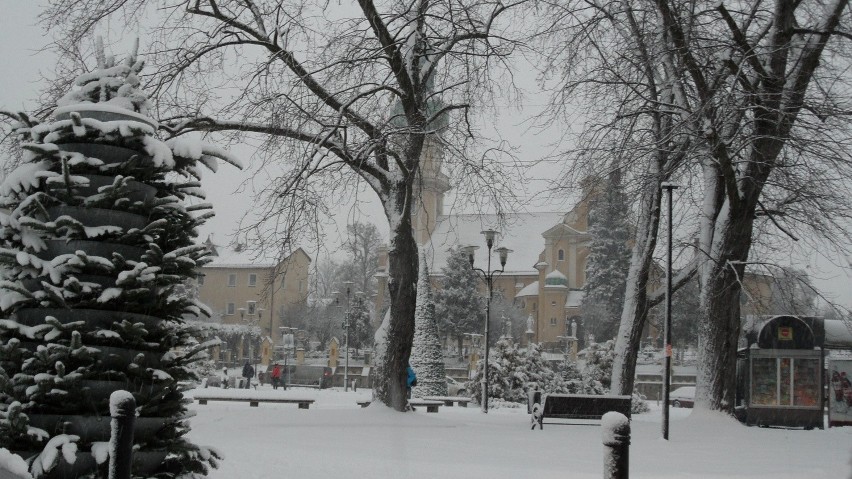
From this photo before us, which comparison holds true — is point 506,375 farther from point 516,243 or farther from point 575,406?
point 516,243

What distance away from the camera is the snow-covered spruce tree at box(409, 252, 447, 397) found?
3691 centimetres

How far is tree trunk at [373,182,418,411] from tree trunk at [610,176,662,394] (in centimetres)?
590

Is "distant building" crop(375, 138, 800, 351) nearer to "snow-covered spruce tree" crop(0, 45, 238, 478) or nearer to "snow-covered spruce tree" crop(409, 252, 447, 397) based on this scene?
"snow-covered spruce tree" crop(409, 252, 447, 397)

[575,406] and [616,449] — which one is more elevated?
[616,449]

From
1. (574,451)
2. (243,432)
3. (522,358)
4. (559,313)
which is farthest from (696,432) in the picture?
(559,313)

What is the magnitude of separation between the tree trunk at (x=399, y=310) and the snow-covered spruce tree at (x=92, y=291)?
12776mm

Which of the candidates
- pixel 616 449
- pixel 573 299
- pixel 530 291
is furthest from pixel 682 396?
pixel 616 449

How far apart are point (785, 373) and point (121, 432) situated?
72.8ft

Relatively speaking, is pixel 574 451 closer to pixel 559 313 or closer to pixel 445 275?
pixel 445 275

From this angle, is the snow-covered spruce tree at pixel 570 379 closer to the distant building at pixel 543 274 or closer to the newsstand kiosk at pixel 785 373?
the newsstand kiosk at pixel 785 373

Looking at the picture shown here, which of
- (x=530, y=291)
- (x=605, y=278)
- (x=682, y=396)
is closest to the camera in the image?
(x=682, y=396)

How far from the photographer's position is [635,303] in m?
23.3

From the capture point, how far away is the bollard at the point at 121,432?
6.05 m

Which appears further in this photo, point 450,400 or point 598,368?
point 598,368
